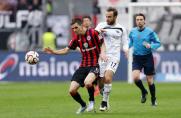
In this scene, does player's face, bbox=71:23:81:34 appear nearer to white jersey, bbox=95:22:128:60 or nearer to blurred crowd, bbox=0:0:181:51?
white jersey, bbox=95:22:128:60

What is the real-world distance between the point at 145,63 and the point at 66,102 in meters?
2.39

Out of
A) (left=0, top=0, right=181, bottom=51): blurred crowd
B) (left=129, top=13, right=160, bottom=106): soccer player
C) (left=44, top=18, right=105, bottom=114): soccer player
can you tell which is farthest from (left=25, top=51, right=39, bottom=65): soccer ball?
(left=0, top=0, right=181, bottom=51): blurred crowd

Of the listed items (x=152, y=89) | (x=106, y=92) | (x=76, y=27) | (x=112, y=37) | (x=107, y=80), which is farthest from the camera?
(x=152, y=89)

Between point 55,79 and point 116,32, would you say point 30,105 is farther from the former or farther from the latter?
point 55,79

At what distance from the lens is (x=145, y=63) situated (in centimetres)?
2094

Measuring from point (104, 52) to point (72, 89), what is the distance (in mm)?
1108

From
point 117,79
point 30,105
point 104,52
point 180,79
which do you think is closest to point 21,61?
point 117,79

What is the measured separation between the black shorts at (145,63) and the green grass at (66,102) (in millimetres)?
851

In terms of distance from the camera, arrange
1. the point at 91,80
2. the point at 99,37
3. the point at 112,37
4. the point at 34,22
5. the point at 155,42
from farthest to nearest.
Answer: the point at 34,22, the point at 155,42, the point at 112,37, the point at 99,37, the point at 91,80

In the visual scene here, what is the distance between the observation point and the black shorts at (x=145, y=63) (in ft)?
68.5

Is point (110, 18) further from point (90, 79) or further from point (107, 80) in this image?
point (90, 79)

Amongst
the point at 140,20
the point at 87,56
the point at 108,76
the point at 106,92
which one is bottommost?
the point at 106,92

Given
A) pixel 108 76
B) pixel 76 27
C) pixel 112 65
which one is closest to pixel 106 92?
pixel 108 76

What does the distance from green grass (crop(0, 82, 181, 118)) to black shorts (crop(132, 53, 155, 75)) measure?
0.85m
